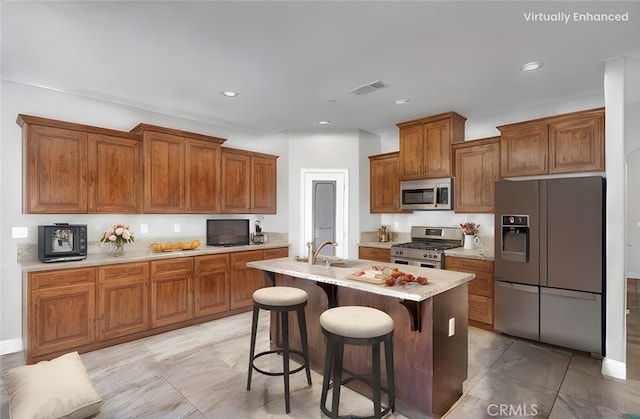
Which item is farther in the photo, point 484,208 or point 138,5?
point 484,208

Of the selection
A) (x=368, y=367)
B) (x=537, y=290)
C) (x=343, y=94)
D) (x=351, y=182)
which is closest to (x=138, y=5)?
(x=343, y=94)

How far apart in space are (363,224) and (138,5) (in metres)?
4.14

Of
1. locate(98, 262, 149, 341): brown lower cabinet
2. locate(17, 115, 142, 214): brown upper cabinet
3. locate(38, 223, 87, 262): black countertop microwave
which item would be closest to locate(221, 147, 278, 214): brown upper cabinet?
locate(17, 115, 142, 214): brown upper cabinet

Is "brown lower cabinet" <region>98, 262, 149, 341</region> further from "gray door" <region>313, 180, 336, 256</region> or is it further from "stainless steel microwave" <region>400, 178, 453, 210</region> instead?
"stainless steel microwave" <region>400, 178, 453, 210</region>

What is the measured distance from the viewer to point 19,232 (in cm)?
327

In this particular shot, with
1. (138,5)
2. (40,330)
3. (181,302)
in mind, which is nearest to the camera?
(138,5)

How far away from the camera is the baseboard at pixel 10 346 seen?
3.19 m

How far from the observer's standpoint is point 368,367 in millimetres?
2504

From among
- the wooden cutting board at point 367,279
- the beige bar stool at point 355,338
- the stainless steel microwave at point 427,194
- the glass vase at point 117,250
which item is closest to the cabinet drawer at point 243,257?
the glass vase at point 117,250

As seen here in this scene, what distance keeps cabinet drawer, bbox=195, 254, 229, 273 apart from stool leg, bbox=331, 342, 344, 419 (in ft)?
8.79

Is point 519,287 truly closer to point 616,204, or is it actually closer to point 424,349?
point 616,204

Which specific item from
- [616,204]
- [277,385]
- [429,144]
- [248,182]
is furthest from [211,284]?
[616,204]

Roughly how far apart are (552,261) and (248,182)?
3936mm

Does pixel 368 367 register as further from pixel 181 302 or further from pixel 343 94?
pixel 343 94
